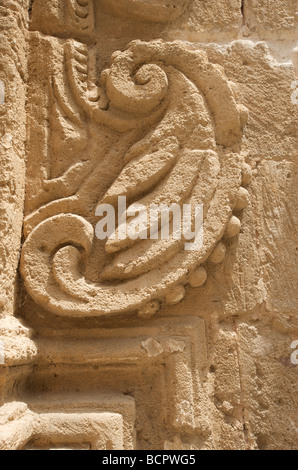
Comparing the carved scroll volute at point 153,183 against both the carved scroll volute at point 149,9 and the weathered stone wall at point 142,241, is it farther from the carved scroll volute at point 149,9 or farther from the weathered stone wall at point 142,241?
the carved scroll volute at point 149,9

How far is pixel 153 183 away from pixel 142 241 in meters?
0.25

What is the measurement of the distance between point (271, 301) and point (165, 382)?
515 mm

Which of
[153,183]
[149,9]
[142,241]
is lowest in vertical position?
[142,241]

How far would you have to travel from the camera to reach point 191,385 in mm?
1506

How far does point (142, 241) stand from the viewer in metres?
1.60

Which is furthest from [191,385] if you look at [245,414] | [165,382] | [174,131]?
[174,131]

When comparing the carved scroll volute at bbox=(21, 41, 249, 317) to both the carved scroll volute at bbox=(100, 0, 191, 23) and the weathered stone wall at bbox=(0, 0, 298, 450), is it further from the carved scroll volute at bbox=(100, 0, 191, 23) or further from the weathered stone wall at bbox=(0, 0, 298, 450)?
the carved scroll volute at bbox=(100, 0, 191, 23)

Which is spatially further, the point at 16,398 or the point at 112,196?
the point at 112,196

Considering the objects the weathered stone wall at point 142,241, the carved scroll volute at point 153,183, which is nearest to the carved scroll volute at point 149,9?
the weathered stone wall at point 142,241

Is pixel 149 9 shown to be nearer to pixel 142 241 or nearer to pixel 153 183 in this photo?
pixel 153 183

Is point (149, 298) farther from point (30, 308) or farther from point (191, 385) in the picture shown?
point (30, 308)

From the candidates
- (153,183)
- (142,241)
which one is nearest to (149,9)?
(153,183)

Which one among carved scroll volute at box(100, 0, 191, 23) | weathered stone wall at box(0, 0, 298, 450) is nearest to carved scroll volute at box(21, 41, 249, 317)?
weathered stone wall at box(0, 0, 298, 450)

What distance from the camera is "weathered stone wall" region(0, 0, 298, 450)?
58.9 inches
